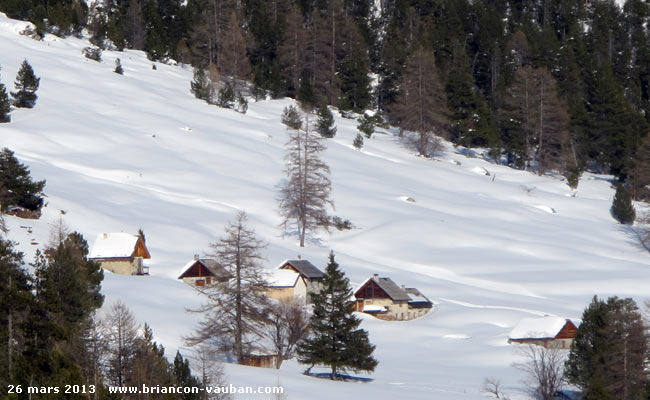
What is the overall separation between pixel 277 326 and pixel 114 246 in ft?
39.8

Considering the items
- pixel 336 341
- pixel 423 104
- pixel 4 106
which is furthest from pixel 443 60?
pixel 336 341

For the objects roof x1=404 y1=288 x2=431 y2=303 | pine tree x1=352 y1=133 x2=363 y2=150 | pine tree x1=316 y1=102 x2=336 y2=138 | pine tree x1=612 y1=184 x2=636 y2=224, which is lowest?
roof x1=404 y1=288 x2=431 y2=303

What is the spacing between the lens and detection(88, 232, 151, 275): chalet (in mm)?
41625

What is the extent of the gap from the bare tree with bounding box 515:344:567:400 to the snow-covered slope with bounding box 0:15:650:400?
606mm

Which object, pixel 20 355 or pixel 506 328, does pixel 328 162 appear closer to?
pixel 506 328

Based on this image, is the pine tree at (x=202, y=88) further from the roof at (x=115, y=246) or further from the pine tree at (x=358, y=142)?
the roof at (x=115, y=246)

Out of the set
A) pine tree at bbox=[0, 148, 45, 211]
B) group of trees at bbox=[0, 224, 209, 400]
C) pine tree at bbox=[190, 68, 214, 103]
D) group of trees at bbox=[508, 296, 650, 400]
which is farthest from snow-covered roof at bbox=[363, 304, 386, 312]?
pine tree at bbox=[190, 68, 214, 103]

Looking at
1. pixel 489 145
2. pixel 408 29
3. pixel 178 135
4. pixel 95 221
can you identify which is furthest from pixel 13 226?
pixel 408 29

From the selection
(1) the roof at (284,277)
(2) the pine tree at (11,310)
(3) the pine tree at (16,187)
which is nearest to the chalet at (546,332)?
(1) the roof at (284,277)

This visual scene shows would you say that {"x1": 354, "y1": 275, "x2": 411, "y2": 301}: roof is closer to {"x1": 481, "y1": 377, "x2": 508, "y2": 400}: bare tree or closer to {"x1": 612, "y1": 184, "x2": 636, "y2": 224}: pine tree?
{"x1": 481, "y1": 377, "x2": 508, "y2": 400}: bare tree

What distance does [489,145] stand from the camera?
75.2m

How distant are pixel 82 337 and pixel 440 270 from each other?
1136 inches

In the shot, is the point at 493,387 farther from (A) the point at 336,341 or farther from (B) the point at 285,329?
(B) the point at 285,329

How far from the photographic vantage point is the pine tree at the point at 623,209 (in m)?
59.3
